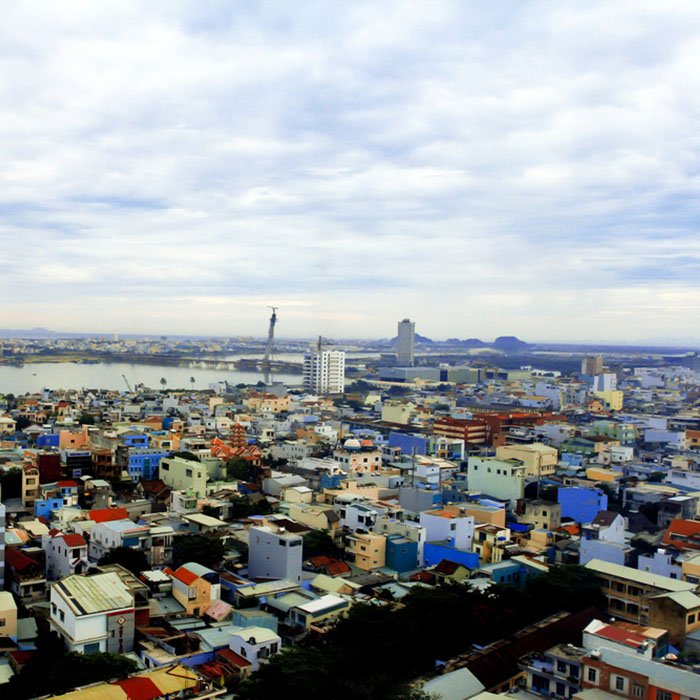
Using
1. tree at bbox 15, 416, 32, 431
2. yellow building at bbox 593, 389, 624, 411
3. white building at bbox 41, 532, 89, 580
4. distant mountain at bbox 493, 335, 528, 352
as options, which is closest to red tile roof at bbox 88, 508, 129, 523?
white building at bbox 41, 532, 89, 580

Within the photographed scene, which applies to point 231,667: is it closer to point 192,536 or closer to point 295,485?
point 192,536

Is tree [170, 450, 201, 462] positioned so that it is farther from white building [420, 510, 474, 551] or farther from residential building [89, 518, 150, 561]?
white building [420, 510, 474, 551]

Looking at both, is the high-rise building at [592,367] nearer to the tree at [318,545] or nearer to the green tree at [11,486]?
the tree at [318,545]

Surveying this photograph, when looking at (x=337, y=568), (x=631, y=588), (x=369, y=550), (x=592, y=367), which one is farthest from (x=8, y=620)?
(x=592, y=367)

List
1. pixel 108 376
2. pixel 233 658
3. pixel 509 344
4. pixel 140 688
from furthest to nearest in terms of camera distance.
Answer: pixel 509 344 → pixel 108 376 → pixel 233 658 → pixel 140 688

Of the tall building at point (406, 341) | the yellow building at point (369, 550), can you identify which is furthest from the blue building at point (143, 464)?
the tall building at point (406, 341)

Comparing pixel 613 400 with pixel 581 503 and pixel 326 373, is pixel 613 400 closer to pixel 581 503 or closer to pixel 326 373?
pixel 326 373
